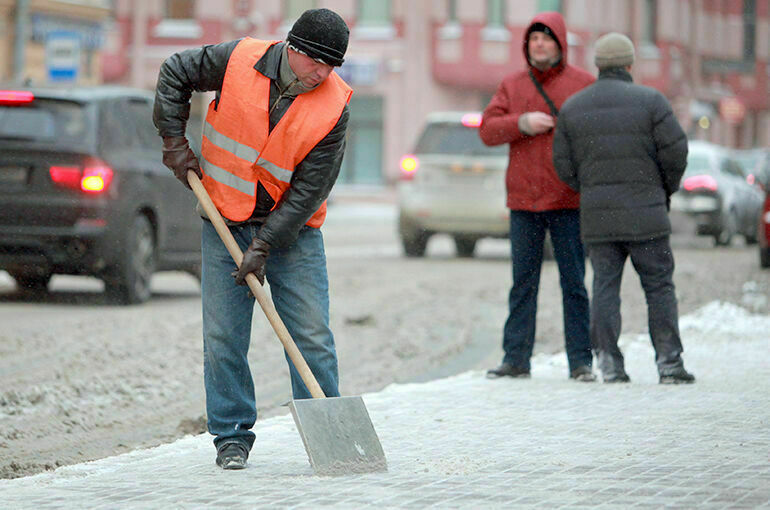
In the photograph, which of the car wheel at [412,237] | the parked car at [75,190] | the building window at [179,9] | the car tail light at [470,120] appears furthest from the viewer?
the building window at [179,9]

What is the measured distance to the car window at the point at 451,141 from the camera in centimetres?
1895

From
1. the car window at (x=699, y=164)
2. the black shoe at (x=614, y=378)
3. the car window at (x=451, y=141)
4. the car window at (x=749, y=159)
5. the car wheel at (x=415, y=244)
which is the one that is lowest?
the car window at (x=749, y=159)

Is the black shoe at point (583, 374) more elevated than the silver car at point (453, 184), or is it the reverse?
the black shoe at point (583, 374)

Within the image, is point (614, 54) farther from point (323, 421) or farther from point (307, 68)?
point (323, 421)

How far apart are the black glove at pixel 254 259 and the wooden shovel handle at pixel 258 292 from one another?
25 mm

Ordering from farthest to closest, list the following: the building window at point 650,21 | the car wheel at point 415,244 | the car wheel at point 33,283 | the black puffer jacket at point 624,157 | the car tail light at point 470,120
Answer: the building window at point 650,21 < the car wheel at point 415,244 < the car tail light at point 470,120 < the car wheel at point 33,283 < the black puffer jacket at point 624,157

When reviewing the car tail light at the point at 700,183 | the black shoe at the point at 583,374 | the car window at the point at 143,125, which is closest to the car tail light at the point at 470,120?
the car tail light at the point at 700,183

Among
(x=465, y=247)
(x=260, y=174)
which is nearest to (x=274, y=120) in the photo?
(x=260, y=174)

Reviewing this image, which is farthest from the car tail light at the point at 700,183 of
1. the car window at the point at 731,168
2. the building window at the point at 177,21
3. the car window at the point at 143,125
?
the building window at the point at 177,21

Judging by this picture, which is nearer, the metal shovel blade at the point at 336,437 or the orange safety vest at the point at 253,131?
the metal shovel blade at the point at 336,437

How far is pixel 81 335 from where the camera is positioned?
10.4m

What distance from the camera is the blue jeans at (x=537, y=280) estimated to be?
824 cm

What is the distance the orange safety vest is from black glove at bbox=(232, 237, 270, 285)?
0.15 m

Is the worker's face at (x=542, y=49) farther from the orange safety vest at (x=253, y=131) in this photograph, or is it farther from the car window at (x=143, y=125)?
the car window at (x=143, y=125)
